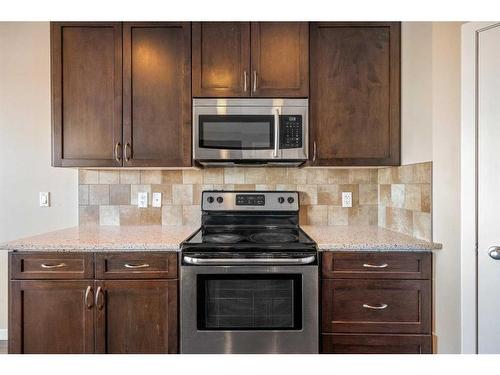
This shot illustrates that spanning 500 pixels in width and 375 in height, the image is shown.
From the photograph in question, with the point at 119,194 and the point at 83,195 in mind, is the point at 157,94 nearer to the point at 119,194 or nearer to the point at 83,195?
the point at 119,194

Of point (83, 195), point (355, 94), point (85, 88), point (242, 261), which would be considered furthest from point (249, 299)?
point (85, 88)

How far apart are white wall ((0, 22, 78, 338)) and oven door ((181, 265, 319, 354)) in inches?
51.7

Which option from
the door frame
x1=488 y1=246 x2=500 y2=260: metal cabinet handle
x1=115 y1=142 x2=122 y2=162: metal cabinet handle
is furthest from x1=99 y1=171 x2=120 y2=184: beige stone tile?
x1=488 y1=246 x2=500 y2=260: metal cabinet handle

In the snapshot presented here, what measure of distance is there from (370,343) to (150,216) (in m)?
1.68

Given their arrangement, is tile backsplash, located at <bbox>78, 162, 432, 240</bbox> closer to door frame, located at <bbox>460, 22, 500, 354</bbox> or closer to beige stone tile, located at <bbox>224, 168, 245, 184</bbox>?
beige stone tile, located at <bbox>224, 168, 245, 184</bbox>

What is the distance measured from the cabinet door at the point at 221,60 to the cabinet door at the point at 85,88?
0.50 metres

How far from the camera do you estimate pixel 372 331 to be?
1804 mm

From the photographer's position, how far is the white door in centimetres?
155

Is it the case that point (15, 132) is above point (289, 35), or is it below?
below

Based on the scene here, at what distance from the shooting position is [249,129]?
2.09 metres

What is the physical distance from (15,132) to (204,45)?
1.61 m

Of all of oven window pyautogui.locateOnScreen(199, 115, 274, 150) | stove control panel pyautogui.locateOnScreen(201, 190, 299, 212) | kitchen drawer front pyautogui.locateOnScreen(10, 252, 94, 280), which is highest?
oven window pyautogui.locateOnScreen(199, 115, 274, 150)
